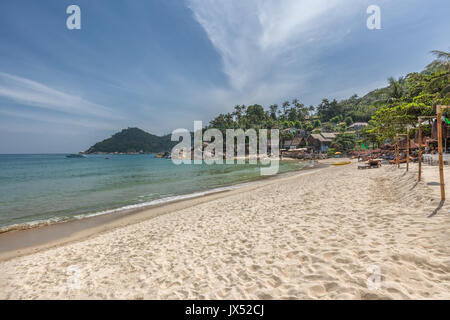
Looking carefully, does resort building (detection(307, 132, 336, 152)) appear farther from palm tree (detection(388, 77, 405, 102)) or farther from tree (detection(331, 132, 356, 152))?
palm tree (detection(388, 77, 405, 102))

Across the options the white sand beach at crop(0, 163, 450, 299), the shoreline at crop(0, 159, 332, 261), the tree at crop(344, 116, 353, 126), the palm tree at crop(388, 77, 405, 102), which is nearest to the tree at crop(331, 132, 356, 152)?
the palm tree at crop(388, 77, 405, 102)

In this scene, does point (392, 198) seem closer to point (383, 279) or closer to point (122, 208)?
point (383, 279)

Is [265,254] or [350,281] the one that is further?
[265,254]

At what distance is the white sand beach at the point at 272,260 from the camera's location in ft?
9.22

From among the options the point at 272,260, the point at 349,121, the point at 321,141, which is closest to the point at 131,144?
the point at 321,141

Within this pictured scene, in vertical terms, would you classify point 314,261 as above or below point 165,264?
above

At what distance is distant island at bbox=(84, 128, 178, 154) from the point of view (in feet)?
597

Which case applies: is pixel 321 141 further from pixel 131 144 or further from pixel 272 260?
pixel 131 144

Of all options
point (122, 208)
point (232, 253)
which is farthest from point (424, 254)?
point (122, 208)

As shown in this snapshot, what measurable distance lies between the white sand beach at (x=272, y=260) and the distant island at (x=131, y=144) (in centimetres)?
17977
